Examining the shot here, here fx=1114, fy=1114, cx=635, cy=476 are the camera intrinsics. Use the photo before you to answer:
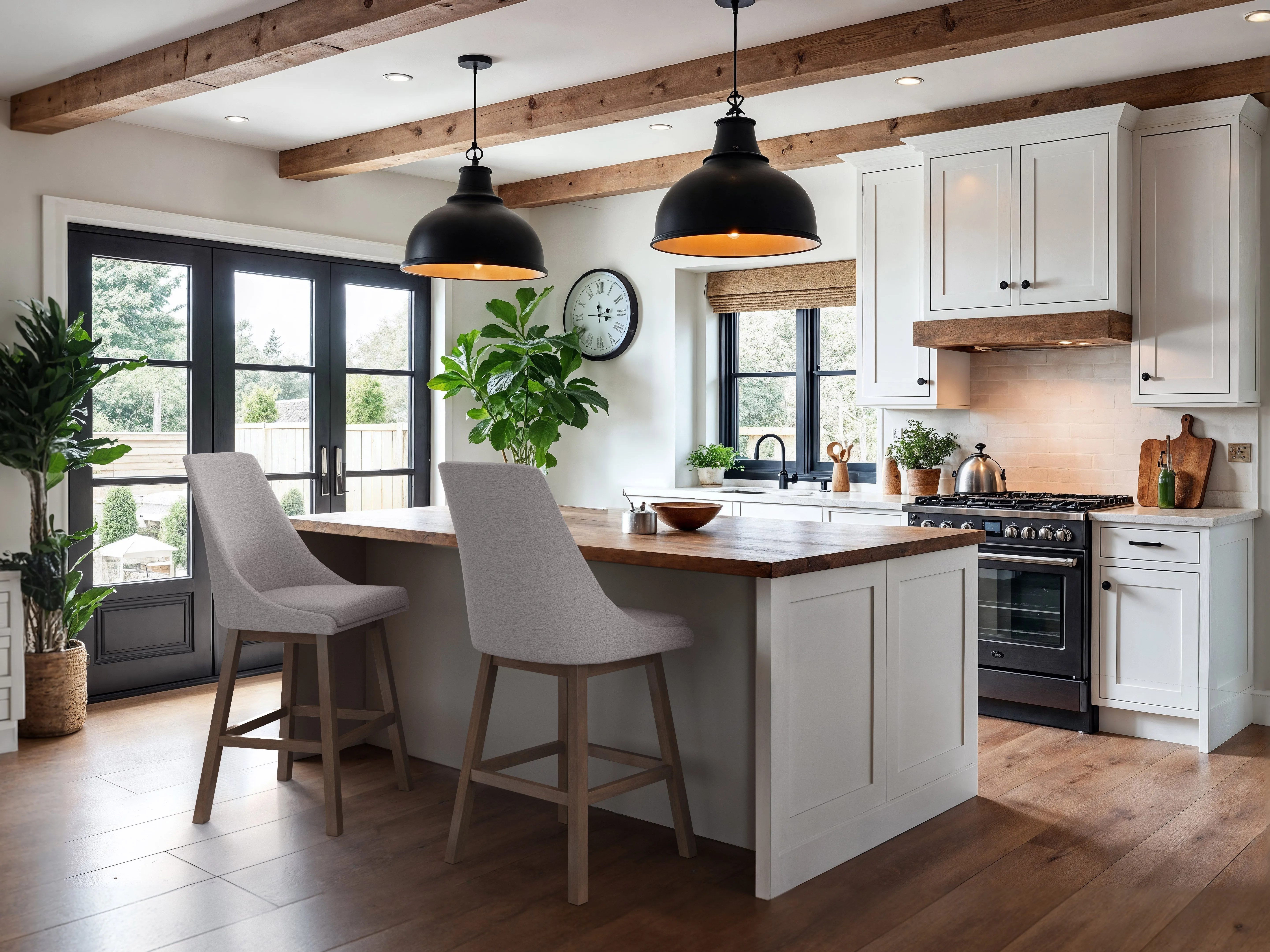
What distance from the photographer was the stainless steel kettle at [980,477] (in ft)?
16.4

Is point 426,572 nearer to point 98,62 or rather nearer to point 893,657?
point 893,657

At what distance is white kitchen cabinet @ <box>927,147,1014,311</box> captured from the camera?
15.6ft

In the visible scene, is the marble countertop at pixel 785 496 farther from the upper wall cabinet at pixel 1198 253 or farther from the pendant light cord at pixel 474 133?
the pendant light cord at pixel 474 133

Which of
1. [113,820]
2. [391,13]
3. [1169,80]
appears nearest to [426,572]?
[113,820]

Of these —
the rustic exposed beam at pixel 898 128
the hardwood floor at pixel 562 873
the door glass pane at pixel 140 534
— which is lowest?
the hardwood floor at pixel 562 873

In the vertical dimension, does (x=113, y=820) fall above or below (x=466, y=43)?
below

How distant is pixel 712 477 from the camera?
6441mm

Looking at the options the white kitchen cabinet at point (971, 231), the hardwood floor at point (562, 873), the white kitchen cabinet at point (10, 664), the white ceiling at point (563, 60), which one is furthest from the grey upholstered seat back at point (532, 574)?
the white kitchen cabinet at point (971, 231)

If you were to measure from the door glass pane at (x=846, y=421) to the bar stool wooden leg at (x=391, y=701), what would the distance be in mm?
3125

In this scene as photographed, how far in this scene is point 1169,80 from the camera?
4426 millimetres

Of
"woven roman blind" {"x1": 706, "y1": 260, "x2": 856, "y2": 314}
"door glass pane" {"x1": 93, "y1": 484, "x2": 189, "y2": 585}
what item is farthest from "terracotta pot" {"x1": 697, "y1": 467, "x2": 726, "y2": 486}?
"door glass pane" {"x1": 93, "y1": 484, "x2": 189, "y2": 585}

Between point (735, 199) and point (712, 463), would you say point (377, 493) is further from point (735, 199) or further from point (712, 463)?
point (735, 199)

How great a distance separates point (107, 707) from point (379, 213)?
2933 millimetres

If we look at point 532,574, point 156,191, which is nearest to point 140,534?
point 156,191
